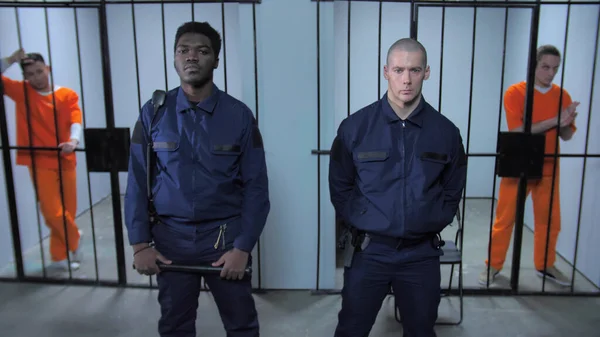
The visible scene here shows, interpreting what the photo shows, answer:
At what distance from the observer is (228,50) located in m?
5.53

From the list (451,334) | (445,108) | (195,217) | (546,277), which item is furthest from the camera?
(445,108)

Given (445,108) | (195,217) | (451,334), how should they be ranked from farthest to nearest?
(445,108) → (451,334) → (195,217)

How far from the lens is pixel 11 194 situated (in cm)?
350

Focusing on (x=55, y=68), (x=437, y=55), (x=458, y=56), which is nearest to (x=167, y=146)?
(x=55, y=68)

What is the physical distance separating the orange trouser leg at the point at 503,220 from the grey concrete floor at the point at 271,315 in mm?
337

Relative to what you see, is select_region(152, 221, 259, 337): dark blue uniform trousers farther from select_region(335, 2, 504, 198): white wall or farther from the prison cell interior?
select_region(335, 2, 504, 198): white wall

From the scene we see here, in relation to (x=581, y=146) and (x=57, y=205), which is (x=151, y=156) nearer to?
(x=57, y=205)

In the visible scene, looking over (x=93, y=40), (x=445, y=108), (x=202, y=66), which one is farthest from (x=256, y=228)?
(x=93, y=40)

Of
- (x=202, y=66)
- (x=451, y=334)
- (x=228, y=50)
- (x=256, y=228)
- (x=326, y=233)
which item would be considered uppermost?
(x=228, y=50)

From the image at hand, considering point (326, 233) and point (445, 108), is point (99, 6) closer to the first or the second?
point (326, 233)

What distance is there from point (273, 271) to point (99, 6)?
6.55ft

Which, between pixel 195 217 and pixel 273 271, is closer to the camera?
pixel 195 217

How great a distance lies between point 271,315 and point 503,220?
173 centimetres

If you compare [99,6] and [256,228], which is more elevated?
[99,6]
